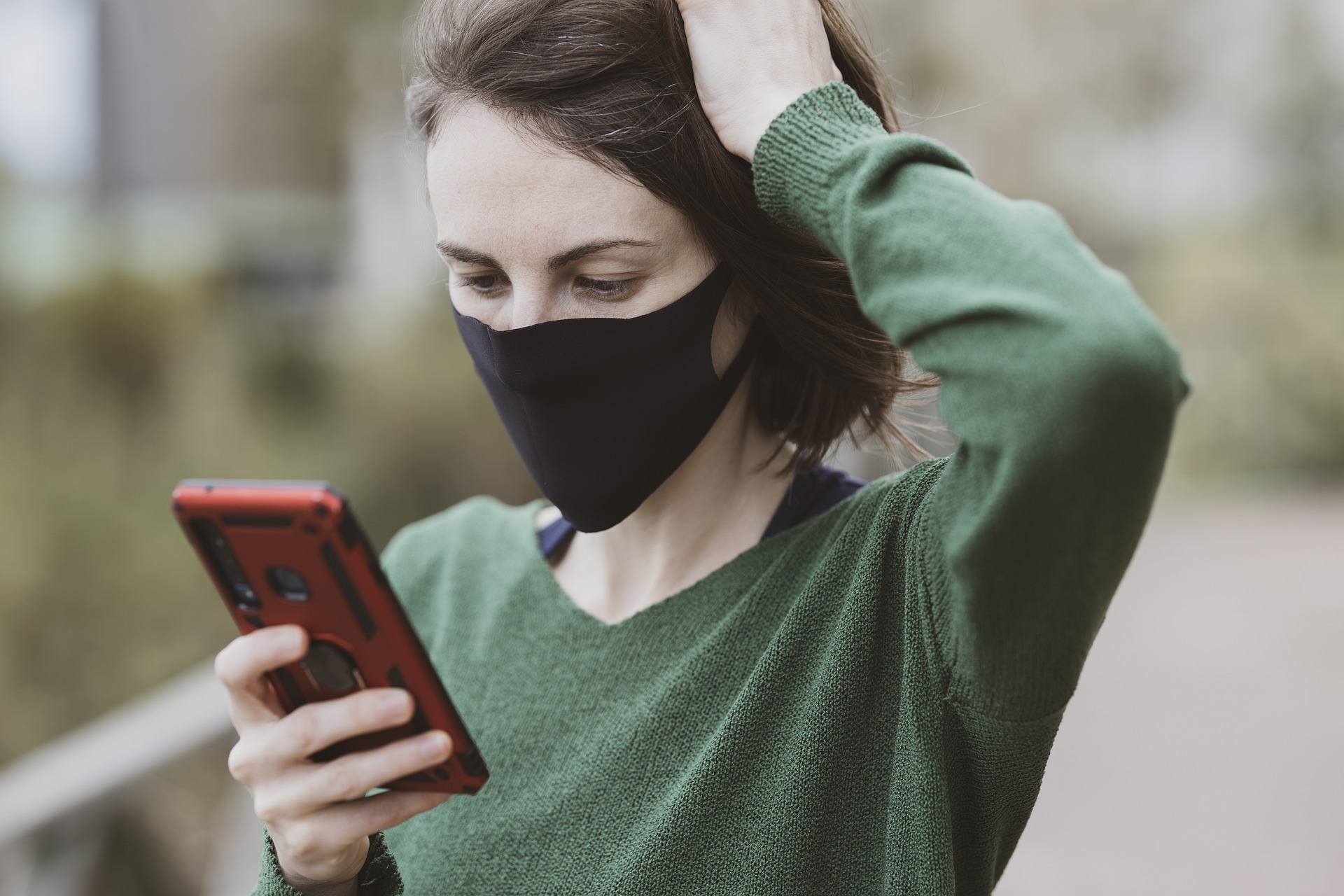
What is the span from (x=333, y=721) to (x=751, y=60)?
2.62ft

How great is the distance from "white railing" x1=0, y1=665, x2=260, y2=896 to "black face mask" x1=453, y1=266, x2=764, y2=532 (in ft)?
4.78

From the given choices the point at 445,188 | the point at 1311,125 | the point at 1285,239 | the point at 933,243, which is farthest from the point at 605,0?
the point at 1311,125

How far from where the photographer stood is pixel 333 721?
106 cm

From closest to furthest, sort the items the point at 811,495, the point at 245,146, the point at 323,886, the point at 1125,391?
the point at 1125,391 < the point at 323,886 < the point at 811,495 < the point at 245,146

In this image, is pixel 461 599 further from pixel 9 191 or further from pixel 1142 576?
pixel 1142 576

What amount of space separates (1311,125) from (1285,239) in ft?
6.43

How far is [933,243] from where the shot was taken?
1.05 metres

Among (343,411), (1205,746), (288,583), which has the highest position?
(343,411)

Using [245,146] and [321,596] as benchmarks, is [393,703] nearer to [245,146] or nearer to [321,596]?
[321,596]

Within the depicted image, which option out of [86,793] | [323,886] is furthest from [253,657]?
[86,793]

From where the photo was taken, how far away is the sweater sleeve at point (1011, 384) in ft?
3.24

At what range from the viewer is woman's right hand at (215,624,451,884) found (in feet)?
3.49

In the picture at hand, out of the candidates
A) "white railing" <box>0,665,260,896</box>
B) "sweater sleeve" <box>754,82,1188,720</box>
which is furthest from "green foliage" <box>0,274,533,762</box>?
"sweater sleeve" <box>754,82,1188,720</box>

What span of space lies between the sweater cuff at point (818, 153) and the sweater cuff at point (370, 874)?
814 millimetres
